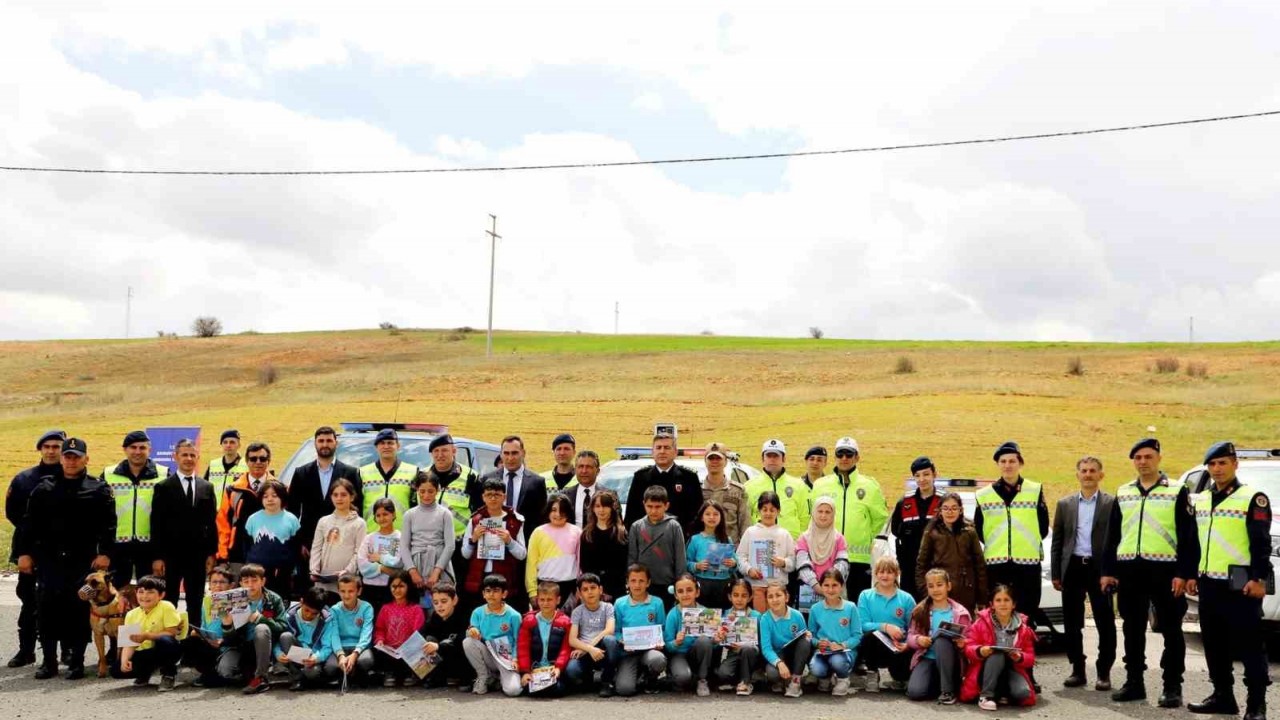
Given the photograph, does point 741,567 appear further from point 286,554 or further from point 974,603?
point 286,554

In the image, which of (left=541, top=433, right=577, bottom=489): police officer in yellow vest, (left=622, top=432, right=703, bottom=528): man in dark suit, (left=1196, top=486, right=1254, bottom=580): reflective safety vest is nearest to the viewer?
(left=1196, top=486, right=1254, bottom=580): reflective safety vest

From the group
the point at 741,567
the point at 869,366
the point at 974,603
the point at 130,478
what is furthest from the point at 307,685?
the point at 869,366

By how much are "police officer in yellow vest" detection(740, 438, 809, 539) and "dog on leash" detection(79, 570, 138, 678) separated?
5.06 metres

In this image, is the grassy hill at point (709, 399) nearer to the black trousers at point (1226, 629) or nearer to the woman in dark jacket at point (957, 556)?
the woman in dark jacket at point (957, 556)

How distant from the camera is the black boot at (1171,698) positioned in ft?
25.8

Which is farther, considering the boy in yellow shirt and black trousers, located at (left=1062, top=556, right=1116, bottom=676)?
black trousers, located at (left=1062, top=556, right=1116, bottom=676)

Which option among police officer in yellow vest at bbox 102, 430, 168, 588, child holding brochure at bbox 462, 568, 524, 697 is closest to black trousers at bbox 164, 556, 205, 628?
police officer in yellow vest at bbox 102, 430, 168, 588

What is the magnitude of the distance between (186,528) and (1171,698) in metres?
7.69

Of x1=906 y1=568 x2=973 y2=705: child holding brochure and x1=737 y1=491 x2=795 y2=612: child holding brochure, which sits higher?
x1=737 y1=491 x2=795 y2=612: child holding brochure

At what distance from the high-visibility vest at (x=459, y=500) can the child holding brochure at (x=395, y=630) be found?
869 millimetres

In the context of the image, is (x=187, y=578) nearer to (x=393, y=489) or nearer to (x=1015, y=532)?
(x=393, y=489)

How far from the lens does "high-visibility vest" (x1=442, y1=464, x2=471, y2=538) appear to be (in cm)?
952

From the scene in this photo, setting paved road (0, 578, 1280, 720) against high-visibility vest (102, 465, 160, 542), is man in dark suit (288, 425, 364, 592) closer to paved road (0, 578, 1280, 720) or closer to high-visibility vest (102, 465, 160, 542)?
high-visibility vest (102, 465, 160, 542)

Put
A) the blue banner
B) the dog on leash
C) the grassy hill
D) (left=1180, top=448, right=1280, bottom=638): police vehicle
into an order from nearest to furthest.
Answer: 1. the dog on leash
2. (left=1180, top=448, right=1280, bottom=638): police vehicle
3. the blue banner
4. the grassy hill
